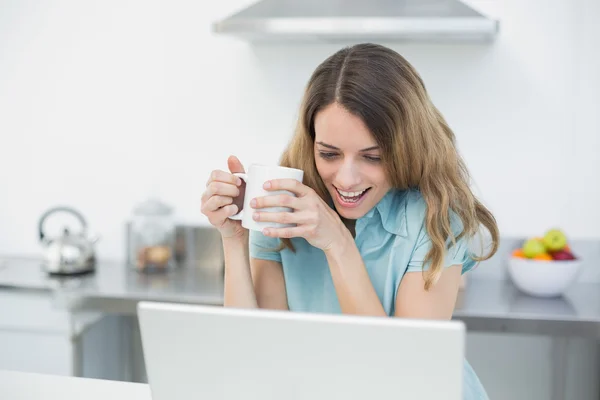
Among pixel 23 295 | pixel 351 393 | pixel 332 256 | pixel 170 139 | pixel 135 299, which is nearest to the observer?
pixel 351 393

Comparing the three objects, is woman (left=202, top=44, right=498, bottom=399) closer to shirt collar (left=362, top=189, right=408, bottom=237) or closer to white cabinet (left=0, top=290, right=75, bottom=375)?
shirt collar (left=362, top=189, right=408, bottom=237)

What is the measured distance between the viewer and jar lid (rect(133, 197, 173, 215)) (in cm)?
245

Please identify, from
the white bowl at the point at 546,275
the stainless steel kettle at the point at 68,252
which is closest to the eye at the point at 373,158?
the white bowl at the point at 546,275

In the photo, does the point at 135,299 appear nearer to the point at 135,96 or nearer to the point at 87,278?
the point at 87,278

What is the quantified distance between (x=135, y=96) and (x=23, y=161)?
1.78ft

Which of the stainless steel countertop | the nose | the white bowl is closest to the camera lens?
the nose

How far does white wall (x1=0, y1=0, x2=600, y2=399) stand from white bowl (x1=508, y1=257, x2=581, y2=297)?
24cm

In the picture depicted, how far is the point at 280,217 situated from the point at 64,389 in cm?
40

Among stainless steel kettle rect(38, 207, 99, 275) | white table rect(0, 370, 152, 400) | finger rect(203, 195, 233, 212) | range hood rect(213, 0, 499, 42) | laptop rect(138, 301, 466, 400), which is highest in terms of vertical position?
range hood rect(213, 0, 499, 42)

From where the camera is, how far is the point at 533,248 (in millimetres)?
2195

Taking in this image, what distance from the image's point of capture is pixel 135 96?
8.57 ft

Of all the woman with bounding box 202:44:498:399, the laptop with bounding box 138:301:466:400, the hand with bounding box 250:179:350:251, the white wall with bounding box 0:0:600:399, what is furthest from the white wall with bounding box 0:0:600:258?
the laptop with bounding box 138:301:466:400

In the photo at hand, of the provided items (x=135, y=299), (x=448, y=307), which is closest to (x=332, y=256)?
(x=448, y=307)

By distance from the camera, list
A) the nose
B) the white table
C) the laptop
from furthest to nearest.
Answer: the nose, the white table, the laptop
